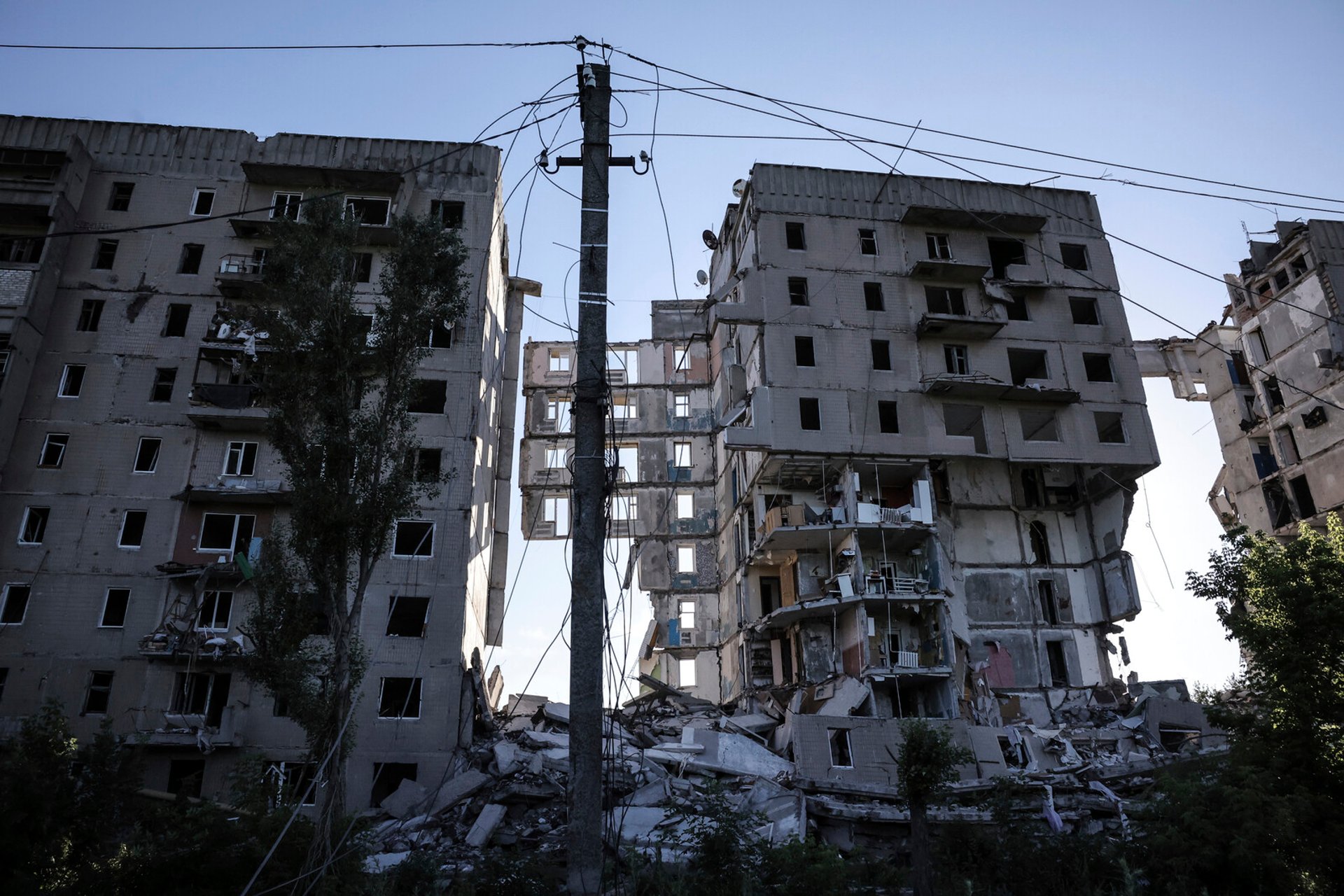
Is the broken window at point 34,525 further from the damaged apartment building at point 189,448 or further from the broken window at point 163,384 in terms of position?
the broken window at point 163,384

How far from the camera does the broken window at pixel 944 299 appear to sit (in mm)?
41688

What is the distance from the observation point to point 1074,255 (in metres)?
43.9

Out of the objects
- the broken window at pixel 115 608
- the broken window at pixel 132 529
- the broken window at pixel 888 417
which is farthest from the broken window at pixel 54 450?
the broken window at pixel 888 417

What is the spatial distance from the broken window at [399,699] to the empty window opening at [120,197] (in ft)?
71.9

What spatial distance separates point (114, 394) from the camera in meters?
34.0

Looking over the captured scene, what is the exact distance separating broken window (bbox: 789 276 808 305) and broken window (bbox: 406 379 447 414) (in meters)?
15.0

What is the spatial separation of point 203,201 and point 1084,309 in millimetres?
37976

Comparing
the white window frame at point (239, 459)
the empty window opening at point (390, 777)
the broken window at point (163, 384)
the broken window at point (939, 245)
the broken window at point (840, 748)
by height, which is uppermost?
the broken window at point (939, 245)

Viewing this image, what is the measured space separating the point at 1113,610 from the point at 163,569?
1410 inches

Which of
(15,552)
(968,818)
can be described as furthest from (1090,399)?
(15,552)

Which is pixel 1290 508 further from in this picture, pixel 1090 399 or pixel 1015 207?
pixel 1015 207

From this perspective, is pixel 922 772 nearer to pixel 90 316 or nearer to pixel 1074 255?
pixel 1074 255

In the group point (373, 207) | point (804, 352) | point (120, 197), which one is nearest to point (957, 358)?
point (804, 352)

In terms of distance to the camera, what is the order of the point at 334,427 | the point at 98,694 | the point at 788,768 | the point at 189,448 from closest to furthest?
the point at 334,427
the point at 98,694
the point at 788,768
the point at 189,448
